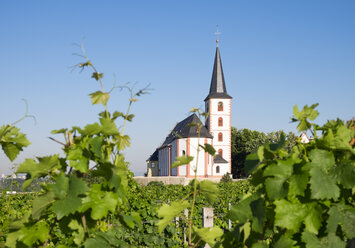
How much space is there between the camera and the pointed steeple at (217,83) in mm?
58250

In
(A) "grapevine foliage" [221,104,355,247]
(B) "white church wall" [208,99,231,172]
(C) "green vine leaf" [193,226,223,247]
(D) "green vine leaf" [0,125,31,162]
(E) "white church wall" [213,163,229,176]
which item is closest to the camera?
(A) "grapevine foliage" [221,104,355,247]

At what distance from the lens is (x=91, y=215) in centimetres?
154

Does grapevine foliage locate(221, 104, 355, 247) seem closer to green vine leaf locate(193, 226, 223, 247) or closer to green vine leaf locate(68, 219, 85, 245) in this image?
green vine leaf locate(193, 226, 223, 247)

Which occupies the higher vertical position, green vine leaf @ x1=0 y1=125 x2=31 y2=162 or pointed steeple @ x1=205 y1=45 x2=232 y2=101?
pointed steeple @ x1=205 y1=45 x2=232 y2=101

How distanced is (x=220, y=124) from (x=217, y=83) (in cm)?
624

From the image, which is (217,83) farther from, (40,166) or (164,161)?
(40,166)

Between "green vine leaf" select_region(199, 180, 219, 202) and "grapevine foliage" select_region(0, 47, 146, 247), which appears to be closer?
"grapevine foliage" select_region(0, 47, 146, 247)

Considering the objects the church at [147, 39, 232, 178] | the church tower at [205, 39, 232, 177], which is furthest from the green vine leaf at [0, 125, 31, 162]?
the church tower at [205, 39, 232, 177]

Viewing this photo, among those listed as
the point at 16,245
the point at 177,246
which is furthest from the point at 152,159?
the point at 16,245

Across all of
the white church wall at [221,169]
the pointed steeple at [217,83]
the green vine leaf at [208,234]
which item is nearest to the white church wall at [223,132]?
the white church wall at [221,169]

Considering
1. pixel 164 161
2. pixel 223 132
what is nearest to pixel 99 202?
pixel 223 132

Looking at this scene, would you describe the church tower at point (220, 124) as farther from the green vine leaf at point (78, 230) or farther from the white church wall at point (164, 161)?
the green vine leaf at point (78, 230)

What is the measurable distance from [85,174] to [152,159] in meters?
69.9

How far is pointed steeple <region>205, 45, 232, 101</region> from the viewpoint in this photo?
5825 centimetres
